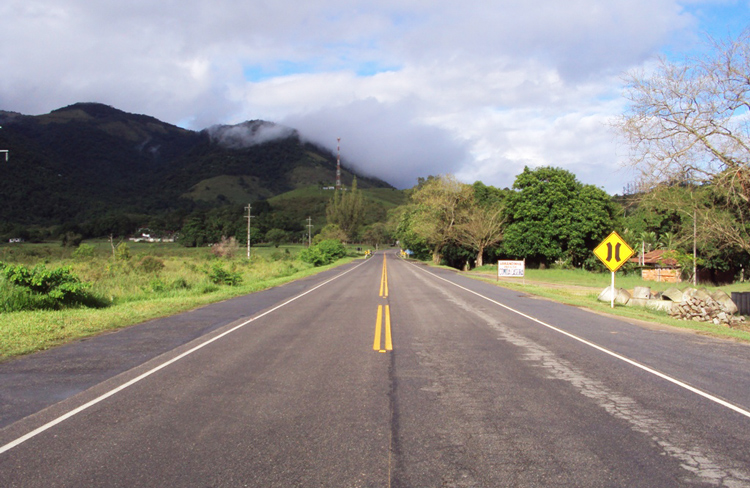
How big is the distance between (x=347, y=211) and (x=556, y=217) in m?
95.6

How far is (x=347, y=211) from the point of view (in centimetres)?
14300

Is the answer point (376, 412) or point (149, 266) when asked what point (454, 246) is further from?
point (376, 412)

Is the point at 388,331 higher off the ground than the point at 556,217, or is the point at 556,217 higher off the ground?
the point at 556,217

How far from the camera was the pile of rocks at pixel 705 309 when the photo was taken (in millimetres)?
→ 16094

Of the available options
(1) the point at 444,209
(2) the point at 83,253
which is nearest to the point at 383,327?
(2) the point at 83,253

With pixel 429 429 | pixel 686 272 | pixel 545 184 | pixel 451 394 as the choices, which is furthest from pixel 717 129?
pixel 545 184

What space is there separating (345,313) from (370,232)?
15301 centimetres

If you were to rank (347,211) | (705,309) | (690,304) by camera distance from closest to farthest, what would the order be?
(705,309) → (690,304) → (347,211)

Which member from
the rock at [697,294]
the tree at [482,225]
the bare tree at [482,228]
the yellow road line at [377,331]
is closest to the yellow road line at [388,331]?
the yellow road line at [377,331]

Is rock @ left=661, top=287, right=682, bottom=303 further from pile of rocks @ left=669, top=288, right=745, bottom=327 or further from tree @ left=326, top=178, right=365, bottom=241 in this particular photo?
tree @ left=326, top=178, right=365, bottom=241

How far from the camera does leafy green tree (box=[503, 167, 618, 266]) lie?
168 ft

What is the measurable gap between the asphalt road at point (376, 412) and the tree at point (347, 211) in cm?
13121

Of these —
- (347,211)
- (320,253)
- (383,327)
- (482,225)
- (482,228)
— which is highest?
(347,211)

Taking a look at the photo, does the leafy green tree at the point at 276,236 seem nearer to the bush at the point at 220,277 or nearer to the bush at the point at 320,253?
the bush at the point at 320,253
